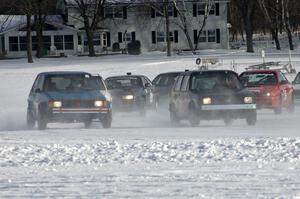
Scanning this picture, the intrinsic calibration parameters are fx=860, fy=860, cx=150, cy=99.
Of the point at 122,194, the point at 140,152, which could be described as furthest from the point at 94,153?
the point at 122,194

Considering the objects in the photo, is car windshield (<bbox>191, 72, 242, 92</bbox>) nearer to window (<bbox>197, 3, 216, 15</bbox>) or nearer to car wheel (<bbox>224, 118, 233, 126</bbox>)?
car wheel (<bbox>224, 118, 233, 126</bbox>)

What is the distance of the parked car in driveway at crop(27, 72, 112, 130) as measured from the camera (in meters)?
21.6

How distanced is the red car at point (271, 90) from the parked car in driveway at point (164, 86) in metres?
3.94

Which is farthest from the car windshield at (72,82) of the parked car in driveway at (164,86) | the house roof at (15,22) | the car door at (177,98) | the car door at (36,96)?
the house roof at (15,22)

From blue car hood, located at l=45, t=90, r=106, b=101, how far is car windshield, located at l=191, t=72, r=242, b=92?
8.02 feet

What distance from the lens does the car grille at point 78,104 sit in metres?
21.6

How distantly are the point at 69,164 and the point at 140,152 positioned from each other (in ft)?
5.92

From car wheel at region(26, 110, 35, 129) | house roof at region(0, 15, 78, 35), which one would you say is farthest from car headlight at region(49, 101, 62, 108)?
house roof at region(0, 15, 78, 35)

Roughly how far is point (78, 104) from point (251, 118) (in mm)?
4399

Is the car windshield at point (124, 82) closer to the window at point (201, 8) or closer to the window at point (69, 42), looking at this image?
the window at point (69, 42)

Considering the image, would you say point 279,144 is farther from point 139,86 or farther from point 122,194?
point 139,86

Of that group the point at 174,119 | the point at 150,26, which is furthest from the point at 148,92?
the point at 150,26

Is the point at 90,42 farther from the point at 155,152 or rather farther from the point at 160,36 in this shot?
the point at 155,152

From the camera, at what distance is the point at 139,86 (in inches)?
1159
